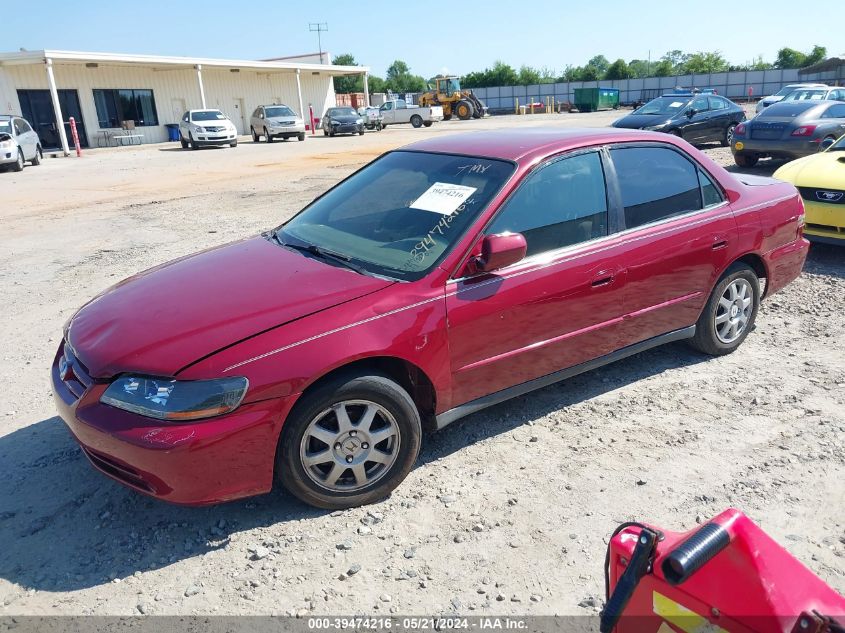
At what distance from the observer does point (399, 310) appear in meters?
3.16

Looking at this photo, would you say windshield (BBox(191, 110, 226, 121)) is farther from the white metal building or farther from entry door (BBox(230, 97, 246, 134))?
entry door (BBox(230, 97, 246, 134))

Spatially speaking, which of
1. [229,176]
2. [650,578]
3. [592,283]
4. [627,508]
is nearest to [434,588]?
[627,508]

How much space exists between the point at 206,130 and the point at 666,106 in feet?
A: 63.0

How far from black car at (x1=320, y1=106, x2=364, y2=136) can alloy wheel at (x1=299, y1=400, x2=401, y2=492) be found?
31.1 metres

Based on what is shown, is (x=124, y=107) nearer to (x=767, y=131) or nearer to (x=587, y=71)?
(x=767, y=131)

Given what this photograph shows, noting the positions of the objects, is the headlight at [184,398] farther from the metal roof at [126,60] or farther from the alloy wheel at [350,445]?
the metal roof at [126,60]

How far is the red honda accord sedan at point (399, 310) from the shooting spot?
9.32 ft

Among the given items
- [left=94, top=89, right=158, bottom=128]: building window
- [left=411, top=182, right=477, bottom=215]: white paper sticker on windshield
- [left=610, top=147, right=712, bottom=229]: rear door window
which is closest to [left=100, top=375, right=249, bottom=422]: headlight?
[left=411, top=182, right=477, bottom=215]: white paper sticker on windshield

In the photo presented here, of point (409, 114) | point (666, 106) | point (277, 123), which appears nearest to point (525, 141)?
point (666, 106)

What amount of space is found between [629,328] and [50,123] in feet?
113

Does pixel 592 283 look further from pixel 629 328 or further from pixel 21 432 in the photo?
pixel 21 432

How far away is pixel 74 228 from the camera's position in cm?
1053

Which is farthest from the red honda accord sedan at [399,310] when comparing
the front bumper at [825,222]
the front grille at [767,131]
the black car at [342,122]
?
the black car at [342,122]

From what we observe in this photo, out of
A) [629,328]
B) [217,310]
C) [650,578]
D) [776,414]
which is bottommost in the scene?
[776,414]
